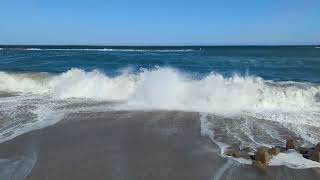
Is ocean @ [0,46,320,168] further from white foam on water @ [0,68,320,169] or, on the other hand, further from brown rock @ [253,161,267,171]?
brown rock @ [253,161,267,171]

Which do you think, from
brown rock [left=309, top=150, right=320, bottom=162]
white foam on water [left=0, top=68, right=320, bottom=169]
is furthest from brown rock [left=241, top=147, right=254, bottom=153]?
white foam on water [left=0, top=68, right=320, bottom=169]

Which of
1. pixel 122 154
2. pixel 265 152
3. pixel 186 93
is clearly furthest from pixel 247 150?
pixel 186 93

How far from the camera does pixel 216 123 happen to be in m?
11.6

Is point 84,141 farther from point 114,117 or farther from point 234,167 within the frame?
point 234,167

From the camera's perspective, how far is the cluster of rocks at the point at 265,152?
797 centimetres

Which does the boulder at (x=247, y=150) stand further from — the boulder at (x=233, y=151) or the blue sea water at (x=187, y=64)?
the blue sea water at (x=187, y=64)

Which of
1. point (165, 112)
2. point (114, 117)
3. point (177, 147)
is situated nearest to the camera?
point (177, 147)

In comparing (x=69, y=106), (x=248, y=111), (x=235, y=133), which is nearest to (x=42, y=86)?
(x=69, y=106)

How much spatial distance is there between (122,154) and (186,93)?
23.2ft

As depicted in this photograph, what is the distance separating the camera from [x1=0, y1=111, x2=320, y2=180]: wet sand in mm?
7457

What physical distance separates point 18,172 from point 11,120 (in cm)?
475

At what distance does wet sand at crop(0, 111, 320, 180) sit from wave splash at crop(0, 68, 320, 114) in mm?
2795

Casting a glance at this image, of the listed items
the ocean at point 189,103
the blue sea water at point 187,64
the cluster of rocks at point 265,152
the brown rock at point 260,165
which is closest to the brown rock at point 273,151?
the cluster of rocks at point 265,152

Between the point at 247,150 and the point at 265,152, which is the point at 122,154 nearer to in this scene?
the point at 247,150
